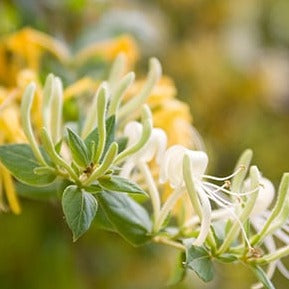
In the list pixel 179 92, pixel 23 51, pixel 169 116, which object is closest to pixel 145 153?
pixel 169 116

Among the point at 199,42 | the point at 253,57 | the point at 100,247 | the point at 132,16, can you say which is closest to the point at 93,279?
the point at 100,247

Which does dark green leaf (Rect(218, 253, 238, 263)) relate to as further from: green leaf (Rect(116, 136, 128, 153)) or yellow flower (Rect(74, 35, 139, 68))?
yellow flower (Rect(74, 35, 139, 68))

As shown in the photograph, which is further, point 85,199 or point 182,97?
point 182,97

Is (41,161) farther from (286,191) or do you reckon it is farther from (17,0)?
(17,0)

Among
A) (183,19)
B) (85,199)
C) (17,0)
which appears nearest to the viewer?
(85,199)

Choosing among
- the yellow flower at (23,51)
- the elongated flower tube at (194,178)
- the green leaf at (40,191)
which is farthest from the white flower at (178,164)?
the yellow flower at (23,51)

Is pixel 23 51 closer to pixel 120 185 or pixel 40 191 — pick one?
pixel 40 191
